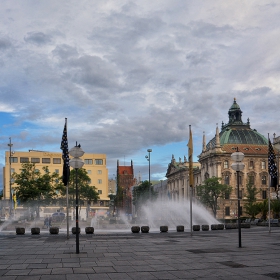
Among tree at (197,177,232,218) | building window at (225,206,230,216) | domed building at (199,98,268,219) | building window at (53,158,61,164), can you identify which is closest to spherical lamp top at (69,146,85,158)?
tree at (197,177,232,218)

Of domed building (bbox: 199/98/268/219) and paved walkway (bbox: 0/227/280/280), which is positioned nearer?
paved walkway (bbox: 0/227/280/280)

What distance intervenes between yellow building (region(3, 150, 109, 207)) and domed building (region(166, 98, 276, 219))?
27.4 meters

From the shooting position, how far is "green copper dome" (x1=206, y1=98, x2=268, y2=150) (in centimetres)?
13988

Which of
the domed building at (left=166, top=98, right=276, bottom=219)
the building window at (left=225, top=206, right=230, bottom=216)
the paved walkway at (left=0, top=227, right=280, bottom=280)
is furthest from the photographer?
the domed building at (left=166, top=98, right=276, bottom=219)

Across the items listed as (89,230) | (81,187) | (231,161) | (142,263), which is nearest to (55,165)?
(81,187)

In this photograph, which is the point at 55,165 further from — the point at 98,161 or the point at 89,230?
the point at 89,230

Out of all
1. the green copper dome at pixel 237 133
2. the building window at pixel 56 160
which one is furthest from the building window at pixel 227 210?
the building window at pixel 56 160

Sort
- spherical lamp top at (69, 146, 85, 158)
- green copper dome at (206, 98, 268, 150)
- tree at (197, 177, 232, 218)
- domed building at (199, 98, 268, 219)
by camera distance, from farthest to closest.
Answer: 1. green copper dome at (206, 98, 268, 150)
2. domed building at (199, 98, 268, 219)
3. tree at (197, 177, 232, 218)
4. spherical lamp top at (69, 146, 85, 158)

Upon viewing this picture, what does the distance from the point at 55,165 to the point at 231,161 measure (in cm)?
6068

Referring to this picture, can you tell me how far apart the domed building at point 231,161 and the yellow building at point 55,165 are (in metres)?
27.4

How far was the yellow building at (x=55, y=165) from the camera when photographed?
147625 mm

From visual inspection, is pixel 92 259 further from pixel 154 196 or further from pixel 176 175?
pixel 176 175

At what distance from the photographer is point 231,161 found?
5192 inches

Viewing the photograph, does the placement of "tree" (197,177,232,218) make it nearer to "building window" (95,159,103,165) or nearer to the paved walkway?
"building window" (95,159,103,165)
